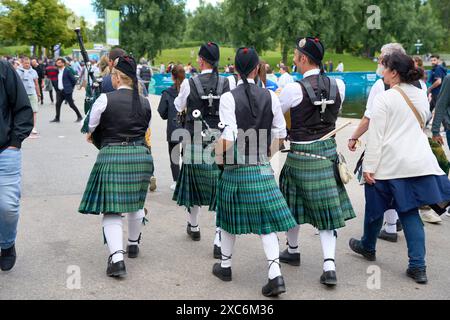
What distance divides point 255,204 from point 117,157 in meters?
1.19

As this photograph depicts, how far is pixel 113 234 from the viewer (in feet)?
14.3

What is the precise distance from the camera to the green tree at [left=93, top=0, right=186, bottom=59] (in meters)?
55.3

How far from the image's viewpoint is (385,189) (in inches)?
174

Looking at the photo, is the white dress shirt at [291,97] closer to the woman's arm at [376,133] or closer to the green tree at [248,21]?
the woman's arm at [376,133]

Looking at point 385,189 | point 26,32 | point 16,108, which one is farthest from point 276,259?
point 26,32

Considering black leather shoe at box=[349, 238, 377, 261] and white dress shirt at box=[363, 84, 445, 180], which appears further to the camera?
black leather shoe at box=[349, 238, 377, 261]

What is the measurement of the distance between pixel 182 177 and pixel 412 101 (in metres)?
2.17

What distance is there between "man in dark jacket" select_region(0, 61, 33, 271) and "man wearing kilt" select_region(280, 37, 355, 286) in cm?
203

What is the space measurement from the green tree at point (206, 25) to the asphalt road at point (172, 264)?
86.4 meters

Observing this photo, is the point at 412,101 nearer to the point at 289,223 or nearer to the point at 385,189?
the point at 385,189

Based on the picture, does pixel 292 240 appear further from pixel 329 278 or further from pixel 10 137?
pixel 10 137

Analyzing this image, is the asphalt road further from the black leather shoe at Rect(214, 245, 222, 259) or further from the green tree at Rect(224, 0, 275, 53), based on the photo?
the green tree at Rect(224, 0, 275, 53)

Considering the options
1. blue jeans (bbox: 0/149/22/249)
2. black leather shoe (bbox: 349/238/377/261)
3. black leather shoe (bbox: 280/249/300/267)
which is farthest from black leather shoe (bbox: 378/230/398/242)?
blue jeans (bbox: 0/149/22/249)

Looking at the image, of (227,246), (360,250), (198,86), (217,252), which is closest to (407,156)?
(360,250)
